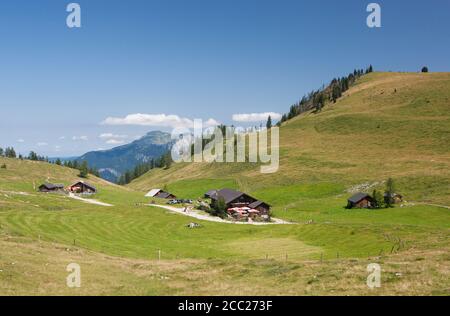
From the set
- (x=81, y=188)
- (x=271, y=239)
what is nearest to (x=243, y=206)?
(x=271, y=239)

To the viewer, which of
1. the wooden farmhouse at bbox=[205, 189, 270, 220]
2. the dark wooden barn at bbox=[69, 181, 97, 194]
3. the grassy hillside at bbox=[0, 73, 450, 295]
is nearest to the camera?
the grassy hillside at bbox=[0, 73, 450, 295]

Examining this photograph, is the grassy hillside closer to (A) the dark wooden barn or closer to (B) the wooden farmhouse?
(B) the wooden farmhouse

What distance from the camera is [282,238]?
84.6m

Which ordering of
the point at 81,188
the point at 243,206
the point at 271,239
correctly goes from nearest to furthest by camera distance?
1. the point at 271,239
2. the point at 243,206
3. the point at 81,188

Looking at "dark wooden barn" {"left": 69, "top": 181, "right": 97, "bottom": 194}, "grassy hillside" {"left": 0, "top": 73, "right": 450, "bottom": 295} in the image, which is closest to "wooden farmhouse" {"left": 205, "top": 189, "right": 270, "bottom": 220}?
"grassy hillside" {"left": 0, "top": 73, "right": 450, "bottom": 295}

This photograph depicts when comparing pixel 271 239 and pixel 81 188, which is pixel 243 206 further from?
pixel 81 188

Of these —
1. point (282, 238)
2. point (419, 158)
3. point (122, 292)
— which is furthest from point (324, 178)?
point (122, 292)

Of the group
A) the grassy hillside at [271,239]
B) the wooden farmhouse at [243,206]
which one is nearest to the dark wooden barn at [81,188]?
the grassy hillside at [271,239]

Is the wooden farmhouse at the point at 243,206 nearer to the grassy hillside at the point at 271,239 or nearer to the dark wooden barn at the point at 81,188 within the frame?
the grassy hillside at the point at 271,239

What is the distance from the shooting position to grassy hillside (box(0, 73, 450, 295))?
32.2 meters

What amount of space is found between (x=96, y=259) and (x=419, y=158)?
153 meters

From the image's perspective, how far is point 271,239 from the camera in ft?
275

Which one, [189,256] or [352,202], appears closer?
[189,256]
